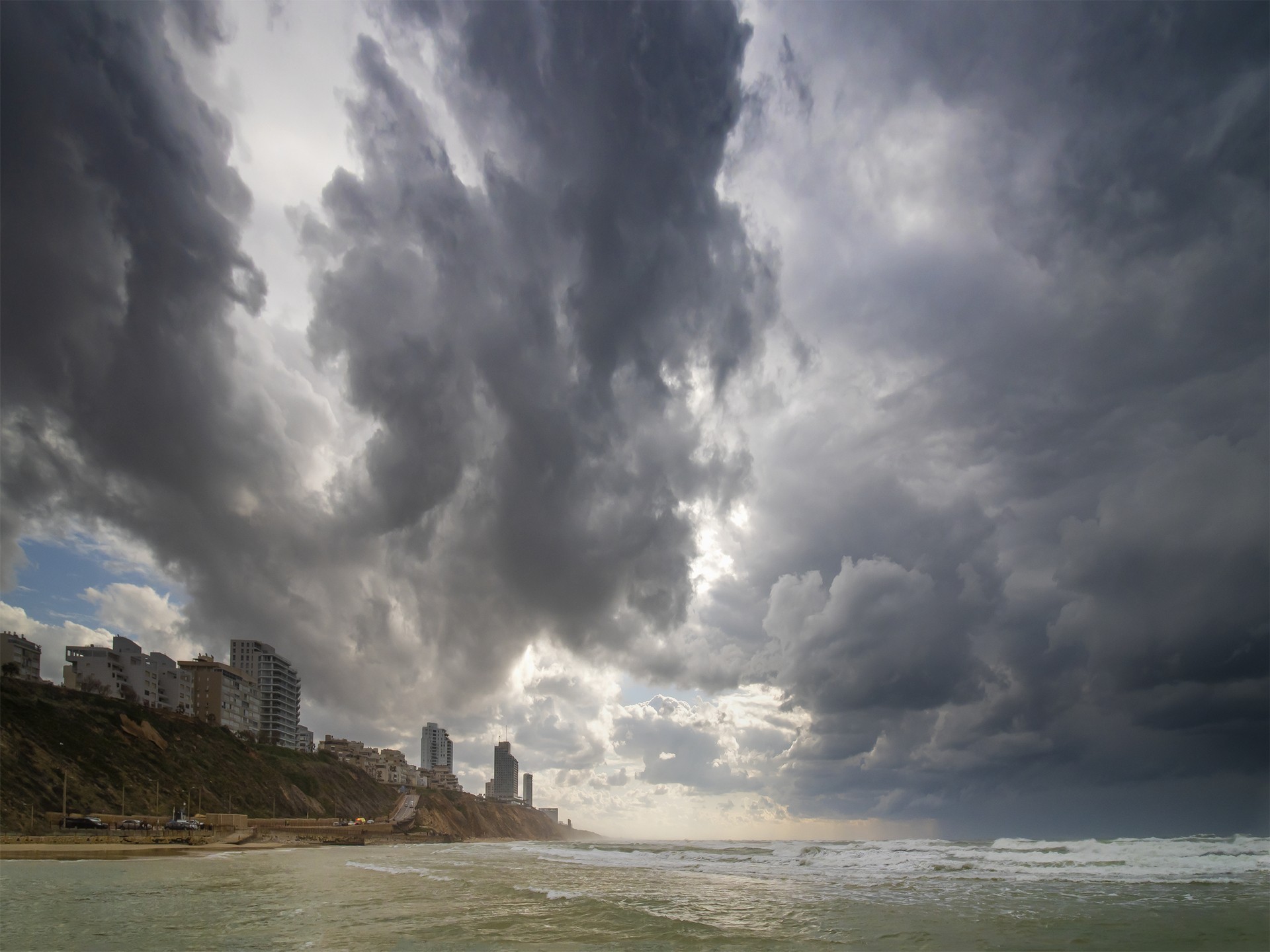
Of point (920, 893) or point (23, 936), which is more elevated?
point (23, 936)

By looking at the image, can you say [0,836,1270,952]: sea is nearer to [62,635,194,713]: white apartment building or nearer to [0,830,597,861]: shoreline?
[0,830,597,861]: shoreline

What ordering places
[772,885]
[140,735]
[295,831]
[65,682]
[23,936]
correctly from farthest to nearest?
[65,682] < [140,735] < [295,831] < [772,885] < [23,936]

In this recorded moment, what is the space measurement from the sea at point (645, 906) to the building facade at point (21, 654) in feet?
350

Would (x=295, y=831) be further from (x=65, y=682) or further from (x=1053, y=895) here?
(x=1053, y=895)

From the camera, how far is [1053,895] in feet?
79.0

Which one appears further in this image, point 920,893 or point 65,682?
point 65,682

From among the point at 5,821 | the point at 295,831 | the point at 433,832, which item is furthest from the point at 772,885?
the point at 433,832

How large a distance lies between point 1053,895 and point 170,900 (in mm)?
28993

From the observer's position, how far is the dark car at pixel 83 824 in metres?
64.0

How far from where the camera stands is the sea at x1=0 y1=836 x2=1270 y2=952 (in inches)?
605

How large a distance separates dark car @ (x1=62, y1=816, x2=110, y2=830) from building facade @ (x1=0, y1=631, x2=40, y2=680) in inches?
2759

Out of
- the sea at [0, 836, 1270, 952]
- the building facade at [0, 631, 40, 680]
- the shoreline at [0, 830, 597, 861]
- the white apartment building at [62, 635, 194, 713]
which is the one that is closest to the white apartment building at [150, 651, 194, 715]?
the white apartment building at [62, 635, 194, 713]

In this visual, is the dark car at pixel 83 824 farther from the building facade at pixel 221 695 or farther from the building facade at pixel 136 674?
the building facade at pixel 221 695

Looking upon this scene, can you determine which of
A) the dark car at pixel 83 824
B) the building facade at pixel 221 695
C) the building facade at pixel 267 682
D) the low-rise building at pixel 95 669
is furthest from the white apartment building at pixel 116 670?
the dark car at pixel 83 824
